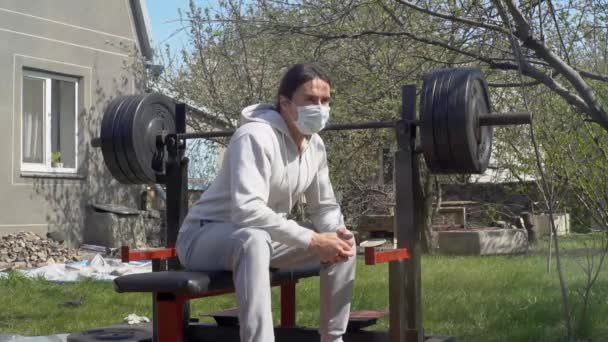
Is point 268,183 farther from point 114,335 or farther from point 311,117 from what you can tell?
point 114,335

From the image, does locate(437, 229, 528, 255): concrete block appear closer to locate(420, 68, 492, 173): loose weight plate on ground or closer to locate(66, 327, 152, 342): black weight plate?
locate(66, 327, 152, 342): black weight plate

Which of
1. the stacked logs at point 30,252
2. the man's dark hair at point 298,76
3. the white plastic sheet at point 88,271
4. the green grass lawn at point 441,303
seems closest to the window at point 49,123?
the stacked logs at point 30,252

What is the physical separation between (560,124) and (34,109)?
24.2 ft

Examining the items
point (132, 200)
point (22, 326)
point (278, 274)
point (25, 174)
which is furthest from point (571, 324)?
point (132, 200)

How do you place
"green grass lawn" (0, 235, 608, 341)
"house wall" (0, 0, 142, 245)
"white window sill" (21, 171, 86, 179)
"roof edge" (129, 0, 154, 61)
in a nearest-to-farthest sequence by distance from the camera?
"green grass lawn" (0, 235, 608, 341) < "house wall" (0, 0, 142, 245) < "white window sill" (21, 171, 86, 179) < "roof edge" (129, 0, 154, 61)

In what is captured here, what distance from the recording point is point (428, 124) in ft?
11.4

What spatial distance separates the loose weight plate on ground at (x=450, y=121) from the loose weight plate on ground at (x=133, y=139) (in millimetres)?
1523

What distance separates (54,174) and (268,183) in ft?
28.0

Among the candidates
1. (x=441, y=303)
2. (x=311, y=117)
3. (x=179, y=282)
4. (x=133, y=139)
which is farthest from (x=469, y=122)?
(x=441, y=303)

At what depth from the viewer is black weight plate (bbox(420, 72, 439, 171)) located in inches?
137

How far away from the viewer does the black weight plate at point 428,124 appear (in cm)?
348

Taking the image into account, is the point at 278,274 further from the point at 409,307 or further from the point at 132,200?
the point at 132,200

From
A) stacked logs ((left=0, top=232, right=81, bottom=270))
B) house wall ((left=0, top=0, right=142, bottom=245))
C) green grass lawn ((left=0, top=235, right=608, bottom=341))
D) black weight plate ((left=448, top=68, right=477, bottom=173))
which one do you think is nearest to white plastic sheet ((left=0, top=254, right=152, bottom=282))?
green grass lawn ((left=0, top=235, right=608, bottom=341))

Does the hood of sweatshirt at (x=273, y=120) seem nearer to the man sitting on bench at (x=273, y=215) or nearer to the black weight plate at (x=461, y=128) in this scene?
the man sitting on bench at (x=273, y=215)
